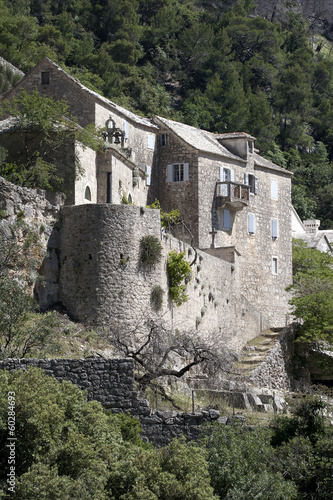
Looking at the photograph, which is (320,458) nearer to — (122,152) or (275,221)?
(122,152)

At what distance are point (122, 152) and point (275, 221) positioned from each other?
16.8m

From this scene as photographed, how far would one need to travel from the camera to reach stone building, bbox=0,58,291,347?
3183 centimetres

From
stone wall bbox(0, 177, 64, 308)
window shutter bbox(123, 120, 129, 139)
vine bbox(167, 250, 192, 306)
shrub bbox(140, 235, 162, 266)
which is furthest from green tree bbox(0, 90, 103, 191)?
window shutter bbox(123, 120, 129, 139)

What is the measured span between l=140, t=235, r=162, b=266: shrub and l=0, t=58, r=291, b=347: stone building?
27 cm

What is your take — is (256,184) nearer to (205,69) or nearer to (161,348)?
(161,348)

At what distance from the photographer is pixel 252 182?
180ft

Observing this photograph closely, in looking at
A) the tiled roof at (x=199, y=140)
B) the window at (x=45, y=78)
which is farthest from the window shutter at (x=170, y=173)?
the window at (x=45, y=78)

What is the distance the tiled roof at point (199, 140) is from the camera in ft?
170

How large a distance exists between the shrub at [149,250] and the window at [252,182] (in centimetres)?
2212

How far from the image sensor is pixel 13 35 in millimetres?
64125

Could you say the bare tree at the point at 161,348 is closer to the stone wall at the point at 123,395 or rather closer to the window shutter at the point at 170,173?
the stone wall at the point at 123,395

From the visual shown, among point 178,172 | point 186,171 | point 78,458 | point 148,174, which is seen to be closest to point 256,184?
point 186,171

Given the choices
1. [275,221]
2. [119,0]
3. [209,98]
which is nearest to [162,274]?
[275,221]

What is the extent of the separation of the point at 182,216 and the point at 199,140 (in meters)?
5.58
